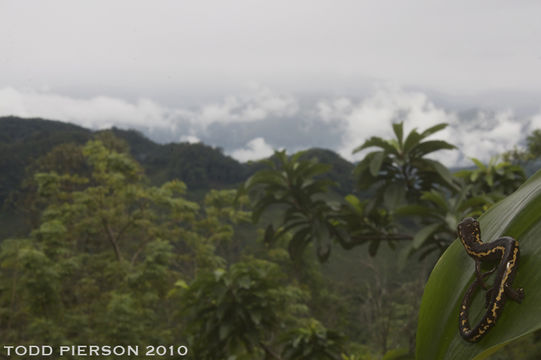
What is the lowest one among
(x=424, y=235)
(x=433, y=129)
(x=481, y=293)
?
(x=424, y=235)

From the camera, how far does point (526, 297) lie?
35 cm

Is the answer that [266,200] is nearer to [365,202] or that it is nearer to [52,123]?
[365,202]

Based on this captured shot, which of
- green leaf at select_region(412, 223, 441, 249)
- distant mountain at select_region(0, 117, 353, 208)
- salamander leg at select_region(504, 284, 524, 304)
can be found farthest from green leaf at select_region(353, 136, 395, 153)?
distant mountain at select_region(0, 117, 353, 208)

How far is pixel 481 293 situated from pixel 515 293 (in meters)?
0.06

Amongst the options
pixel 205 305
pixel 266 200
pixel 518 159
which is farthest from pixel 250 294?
pixel 518 159

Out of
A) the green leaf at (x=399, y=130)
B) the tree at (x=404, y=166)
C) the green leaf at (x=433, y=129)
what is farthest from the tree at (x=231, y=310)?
the green leaf at (x=433, y=129)

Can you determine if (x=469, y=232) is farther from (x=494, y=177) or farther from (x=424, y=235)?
(x=494, y=177)

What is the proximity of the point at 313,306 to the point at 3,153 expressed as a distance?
2378 cm

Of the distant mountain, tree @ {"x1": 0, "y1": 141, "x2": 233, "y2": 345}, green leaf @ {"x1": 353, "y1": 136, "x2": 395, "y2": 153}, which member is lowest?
tree @ {"x1": 0, "y1": 141, "x2": 233, "y2": 345}

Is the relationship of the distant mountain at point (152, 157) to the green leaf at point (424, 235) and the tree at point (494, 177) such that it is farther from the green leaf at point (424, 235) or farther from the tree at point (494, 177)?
the green leaf at point (424, 235)

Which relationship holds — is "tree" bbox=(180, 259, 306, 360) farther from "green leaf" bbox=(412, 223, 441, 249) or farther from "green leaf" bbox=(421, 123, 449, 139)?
"green leaf" bbox=(421, 123, 449, 139)

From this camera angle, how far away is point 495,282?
39 centimetres

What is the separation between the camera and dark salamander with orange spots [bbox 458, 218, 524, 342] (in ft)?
1.24

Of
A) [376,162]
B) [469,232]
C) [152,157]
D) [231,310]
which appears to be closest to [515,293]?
[469,232]
